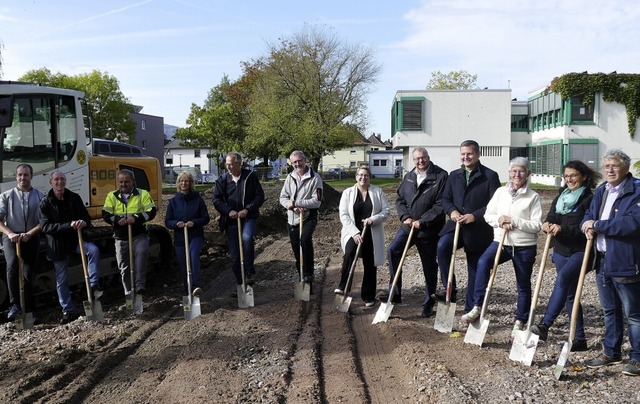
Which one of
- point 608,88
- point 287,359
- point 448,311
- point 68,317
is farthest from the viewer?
point 608,88

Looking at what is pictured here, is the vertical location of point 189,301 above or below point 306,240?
below

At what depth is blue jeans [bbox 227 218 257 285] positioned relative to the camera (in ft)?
26.0

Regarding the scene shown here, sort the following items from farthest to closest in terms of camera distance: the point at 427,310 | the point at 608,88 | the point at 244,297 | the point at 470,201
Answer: the point at 608,88, the point at 244,297, the point at 427,310, the point at 470,201

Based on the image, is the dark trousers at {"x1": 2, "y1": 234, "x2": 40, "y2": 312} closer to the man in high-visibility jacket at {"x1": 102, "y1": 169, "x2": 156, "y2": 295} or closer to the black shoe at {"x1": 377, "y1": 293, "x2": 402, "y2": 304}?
the man in high-visibility jacket at {"x1": 102, "y1": 169, "x2": 156, "y2": 295}

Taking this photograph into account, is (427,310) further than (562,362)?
Yes

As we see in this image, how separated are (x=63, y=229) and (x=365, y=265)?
12.1ft

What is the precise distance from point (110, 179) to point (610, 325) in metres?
7.16

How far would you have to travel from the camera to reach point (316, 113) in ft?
138

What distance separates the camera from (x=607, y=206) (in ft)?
16.9

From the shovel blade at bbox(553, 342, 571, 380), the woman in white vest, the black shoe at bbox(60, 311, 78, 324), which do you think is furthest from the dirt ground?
the woman in white vest

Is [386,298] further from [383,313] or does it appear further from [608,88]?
[608,88]

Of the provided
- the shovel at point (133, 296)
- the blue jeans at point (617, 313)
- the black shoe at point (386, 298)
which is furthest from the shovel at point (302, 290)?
the blue jeans at point (617, 313)

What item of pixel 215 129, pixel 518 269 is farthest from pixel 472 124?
pixel 518 269

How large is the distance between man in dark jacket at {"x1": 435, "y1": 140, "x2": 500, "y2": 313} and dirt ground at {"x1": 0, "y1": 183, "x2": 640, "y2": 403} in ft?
3.13
